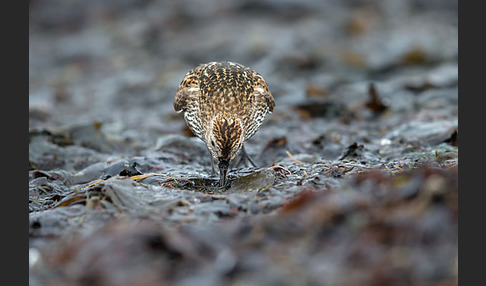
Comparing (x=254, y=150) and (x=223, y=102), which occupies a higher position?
(x=223, y=102)

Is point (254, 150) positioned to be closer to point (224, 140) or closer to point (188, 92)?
point (188, 92)

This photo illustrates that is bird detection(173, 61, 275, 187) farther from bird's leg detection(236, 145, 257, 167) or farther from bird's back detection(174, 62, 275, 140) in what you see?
bird's leg detection(236, 145, 257, 167)

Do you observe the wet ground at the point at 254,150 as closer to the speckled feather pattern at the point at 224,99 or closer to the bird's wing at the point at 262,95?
the speckled feather pattern at the point at 224,99

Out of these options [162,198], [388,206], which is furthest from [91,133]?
[388,206]

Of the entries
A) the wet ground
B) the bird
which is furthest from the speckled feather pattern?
the wet ground

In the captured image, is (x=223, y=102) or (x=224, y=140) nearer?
(x=224, y=140)

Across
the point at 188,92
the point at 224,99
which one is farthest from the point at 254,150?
the point at 224,99

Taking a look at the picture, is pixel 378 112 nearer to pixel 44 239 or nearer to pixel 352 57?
pixel 352 57
